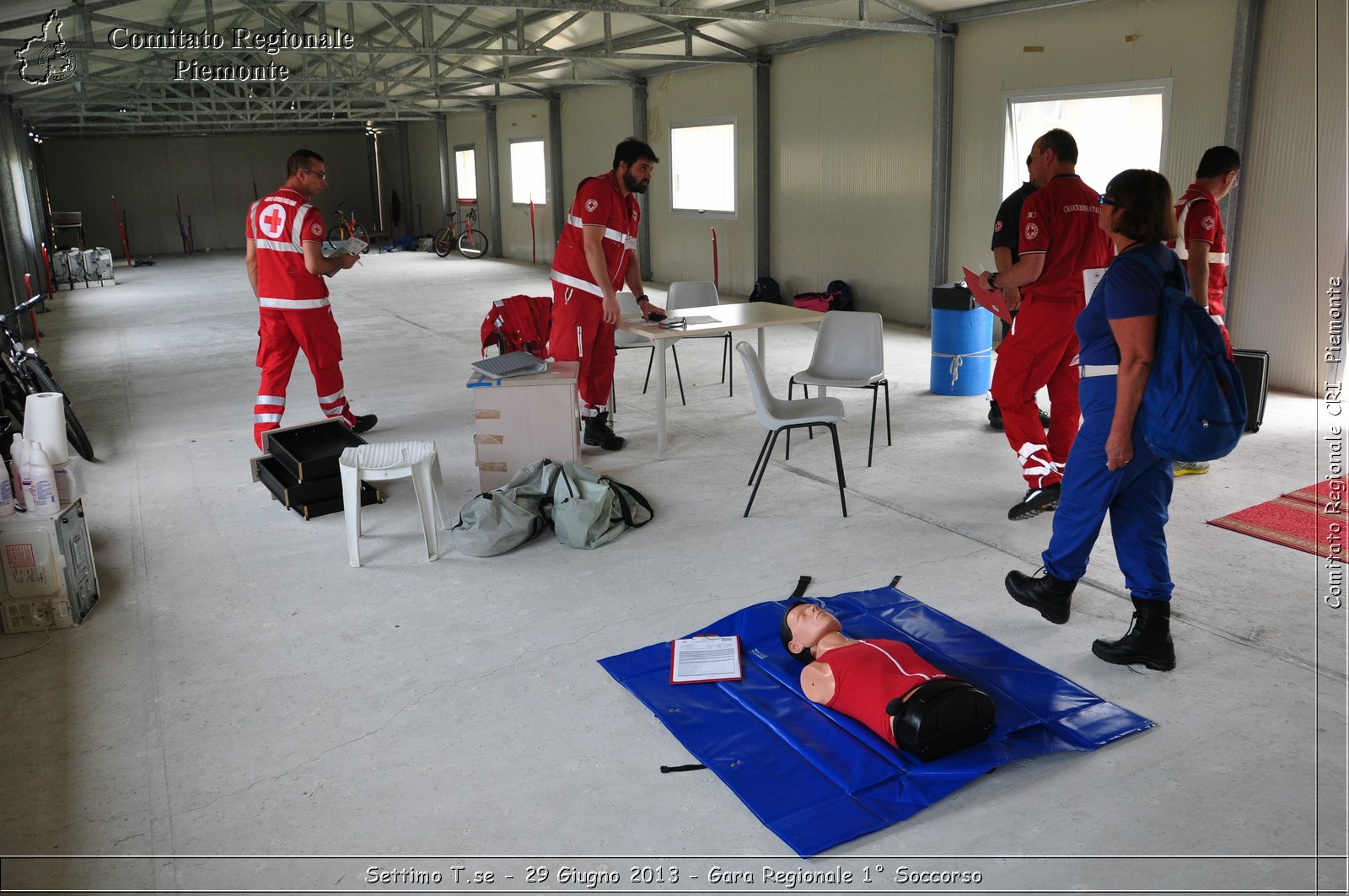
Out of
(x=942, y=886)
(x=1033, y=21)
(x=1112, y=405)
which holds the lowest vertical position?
(x=942, y=886)

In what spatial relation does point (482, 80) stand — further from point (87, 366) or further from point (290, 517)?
point (290, 517)

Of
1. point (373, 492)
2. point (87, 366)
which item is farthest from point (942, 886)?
point (87, 366)

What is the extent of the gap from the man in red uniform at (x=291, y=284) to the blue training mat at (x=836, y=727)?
3264 millimetres

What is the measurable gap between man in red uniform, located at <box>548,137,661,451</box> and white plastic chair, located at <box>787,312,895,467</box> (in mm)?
1023

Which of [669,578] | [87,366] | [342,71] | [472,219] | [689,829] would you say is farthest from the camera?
[472,219]

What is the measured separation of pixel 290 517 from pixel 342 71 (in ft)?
36.5

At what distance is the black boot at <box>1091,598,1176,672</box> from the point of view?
320 cm

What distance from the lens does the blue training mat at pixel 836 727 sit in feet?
8.39

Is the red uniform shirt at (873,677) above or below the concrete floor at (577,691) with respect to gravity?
above

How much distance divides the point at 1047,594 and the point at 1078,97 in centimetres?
580

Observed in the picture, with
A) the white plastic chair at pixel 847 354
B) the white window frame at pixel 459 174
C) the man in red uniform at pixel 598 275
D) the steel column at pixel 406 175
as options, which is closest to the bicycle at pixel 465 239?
the white window frame at pixel 459 174

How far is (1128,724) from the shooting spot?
2885 millimetres

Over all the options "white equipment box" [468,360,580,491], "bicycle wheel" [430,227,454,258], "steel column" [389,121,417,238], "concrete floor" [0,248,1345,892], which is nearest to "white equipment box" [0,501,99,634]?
"concrete floor" [0,248,1345,892]

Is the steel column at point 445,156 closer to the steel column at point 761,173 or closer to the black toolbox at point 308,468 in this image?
the steel column at point 761,173
